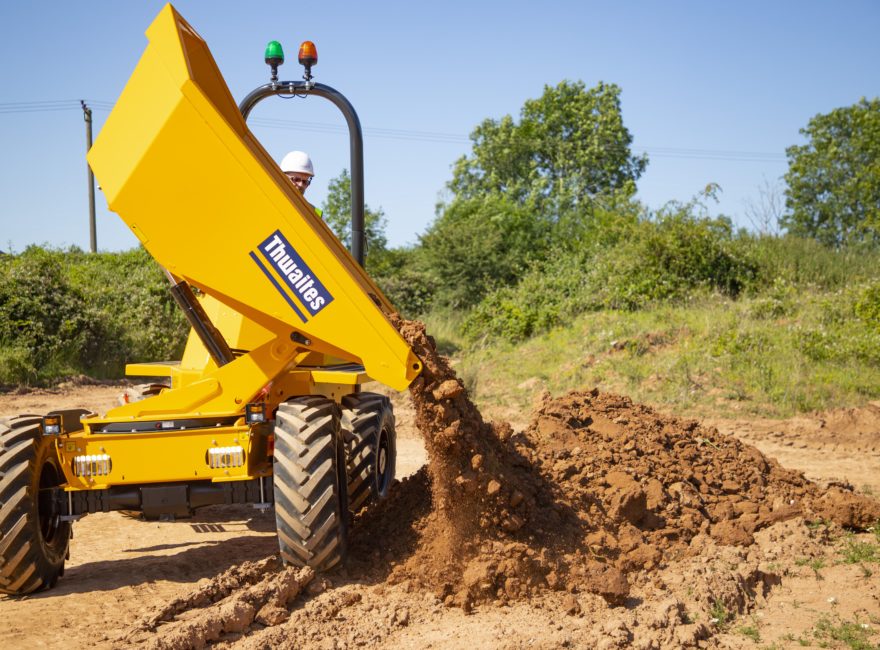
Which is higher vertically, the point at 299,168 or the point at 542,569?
the point at 299,168

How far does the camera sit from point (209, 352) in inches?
230

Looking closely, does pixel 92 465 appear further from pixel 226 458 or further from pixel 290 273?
pixel 290 273

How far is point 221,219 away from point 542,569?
9.44 ft

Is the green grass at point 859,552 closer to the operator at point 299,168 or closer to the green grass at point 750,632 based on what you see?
the green grass at point 750,632

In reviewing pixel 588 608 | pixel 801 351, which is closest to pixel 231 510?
pixel 588 608

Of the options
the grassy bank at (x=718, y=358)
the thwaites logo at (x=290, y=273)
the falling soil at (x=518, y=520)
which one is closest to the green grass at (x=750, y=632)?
the falling soil at (x=518, y=520)

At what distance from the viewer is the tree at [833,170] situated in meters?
37.7

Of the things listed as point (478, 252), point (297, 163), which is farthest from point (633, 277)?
point (297, 163)

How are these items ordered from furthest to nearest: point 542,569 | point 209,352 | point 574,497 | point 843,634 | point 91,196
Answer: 1. point 91,196
2. point 574,497
3. point 209,352
4. point 542,569
5. point 843,634

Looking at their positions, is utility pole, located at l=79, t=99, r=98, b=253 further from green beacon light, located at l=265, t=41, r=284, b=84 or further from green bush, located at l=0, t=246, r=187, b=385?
green beacon light, located at l=265, t=41, r=284, b=84

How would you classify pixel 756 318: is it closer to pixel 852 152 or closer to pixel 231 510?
pixel 231 510

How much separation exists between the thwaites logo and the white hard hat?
7.63 ft

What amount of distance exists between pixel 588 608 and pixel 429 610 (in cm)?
93

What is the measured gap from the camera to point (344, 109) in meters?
6.23
